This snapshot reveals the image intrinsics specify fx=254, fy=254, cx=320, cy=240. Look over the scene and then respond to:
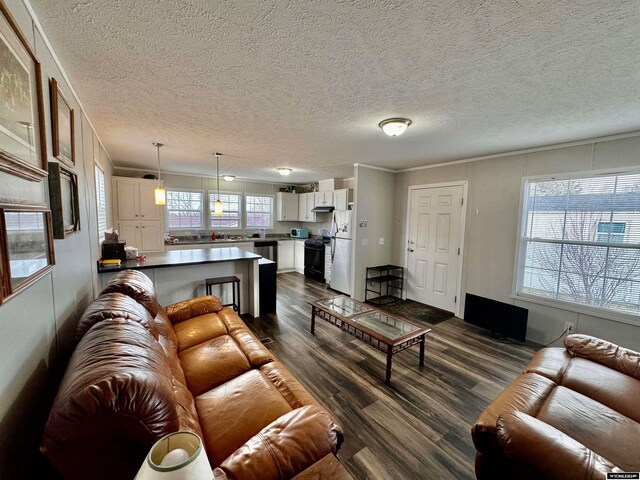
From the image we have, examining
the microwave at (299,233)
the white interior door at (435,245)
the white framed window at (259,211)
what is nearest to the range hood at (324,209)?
the microwave at (299,233)

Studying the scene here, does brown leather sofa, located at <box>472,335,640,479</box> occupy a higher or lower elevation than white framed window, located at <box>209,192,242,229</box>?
lower

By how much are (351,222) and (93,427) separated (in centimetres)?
423

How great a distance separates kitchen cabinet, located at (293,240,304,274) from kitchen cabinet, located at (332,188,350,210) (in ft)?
5.72

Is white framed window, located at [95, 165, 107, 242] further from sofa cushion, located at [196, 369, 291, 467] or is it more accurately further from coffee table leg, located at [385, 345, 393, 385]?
coffee table leg, located at [385, 345, 393, 385]

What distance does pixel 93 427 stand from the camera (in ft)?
2.42

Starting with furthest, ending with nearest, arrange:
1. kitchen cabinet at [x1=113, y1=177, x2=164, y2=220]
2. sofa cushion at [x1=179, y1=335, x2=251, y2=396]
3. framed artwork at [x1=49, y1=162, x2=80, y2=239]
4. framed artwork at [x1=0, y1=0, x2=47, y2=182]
→ kitchen cabinet at [x1=113, y1=177, x2=164, y2=220] → sofa cushion at [x1=179, y1=335, x2=251, y2=396] → framed artwork at [x1=49, y1=162, x2=80, y2=239] → framed artwork at [x1=0, y1=0, x2=47, y2=182]

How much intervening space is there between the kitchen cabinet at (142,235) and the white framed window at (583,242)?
18.9 feet

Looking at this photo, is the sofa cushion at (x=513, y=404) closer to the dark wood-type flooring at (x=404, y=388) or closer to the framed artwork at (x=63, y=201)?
the dark wood-type flooring at (x=404, y=388)

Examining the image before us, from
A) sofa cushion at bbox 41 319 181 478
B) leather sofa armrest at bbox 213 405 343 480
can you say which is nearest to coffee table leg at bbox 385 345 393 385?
leather sofa armrest at bbox 213 405 343 480

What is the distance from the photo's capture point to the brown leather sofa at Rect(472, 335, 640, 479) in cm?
103

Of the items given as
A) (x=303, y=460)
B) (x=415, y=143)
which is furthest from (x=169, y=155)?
(x=303, y=460)

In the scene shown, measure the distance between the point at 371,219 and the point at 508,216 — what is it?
6.68ft

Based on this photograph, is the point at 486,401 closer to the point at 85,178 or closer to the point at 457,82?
the point at 457,82

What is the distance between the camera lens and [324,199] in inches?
230
